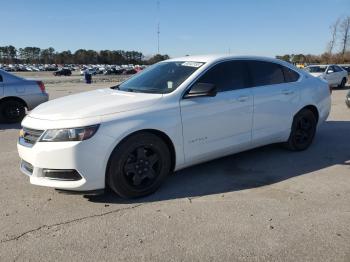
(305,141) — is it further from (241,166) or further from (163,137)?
(163,137)

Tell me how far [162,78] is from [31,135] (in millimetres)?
1827

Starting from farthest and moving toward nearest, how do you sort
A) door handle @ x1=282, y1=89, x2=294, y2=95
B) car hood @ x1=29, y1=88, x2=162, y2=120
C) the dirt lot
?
door handle @ x1=282, y1=89, x2=294, y2=95
car hood @ x1=29, y1=88, x2=162, y2=120
the dirt lot

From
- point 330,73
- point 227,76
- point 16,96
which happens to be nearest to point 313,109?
point 227,76

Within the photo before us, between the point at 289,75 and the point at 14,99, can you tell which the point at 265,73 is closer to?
the point at 289,75

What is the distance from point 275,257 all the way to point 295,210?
1.05 m

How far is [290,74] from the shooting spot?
20.5 feet

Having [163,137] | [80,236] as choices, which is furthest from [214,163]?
[80,236]

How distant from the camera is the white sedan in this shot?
408 cm

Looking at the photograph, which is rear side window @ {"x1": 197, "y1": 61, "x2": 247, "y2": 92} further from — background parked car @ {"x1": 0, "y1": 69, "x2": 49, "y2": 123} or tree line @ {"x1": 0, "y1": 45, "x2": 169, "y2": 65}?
tree line @ {"x1": 0, "y1": 45, "x2": 169, "y2": 65}

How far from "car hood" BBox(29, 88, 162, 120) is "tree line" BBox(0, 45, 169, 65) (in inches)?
5962

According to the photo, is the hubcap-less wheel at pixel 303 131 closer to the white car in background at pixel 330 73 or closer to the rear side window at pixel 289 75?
the rear side window at pixel 289 75

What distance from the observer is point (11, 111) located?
997 centimetres

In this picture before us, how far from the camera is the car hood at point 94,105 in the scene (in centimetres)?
419

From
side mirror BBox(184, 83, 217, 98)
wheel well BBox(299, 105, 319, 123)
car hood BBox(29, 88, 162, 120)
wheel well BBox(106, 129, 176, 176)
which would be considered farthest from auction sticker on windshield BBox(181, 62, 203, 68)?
wheel well BBox(299, 105, 319, 123)
